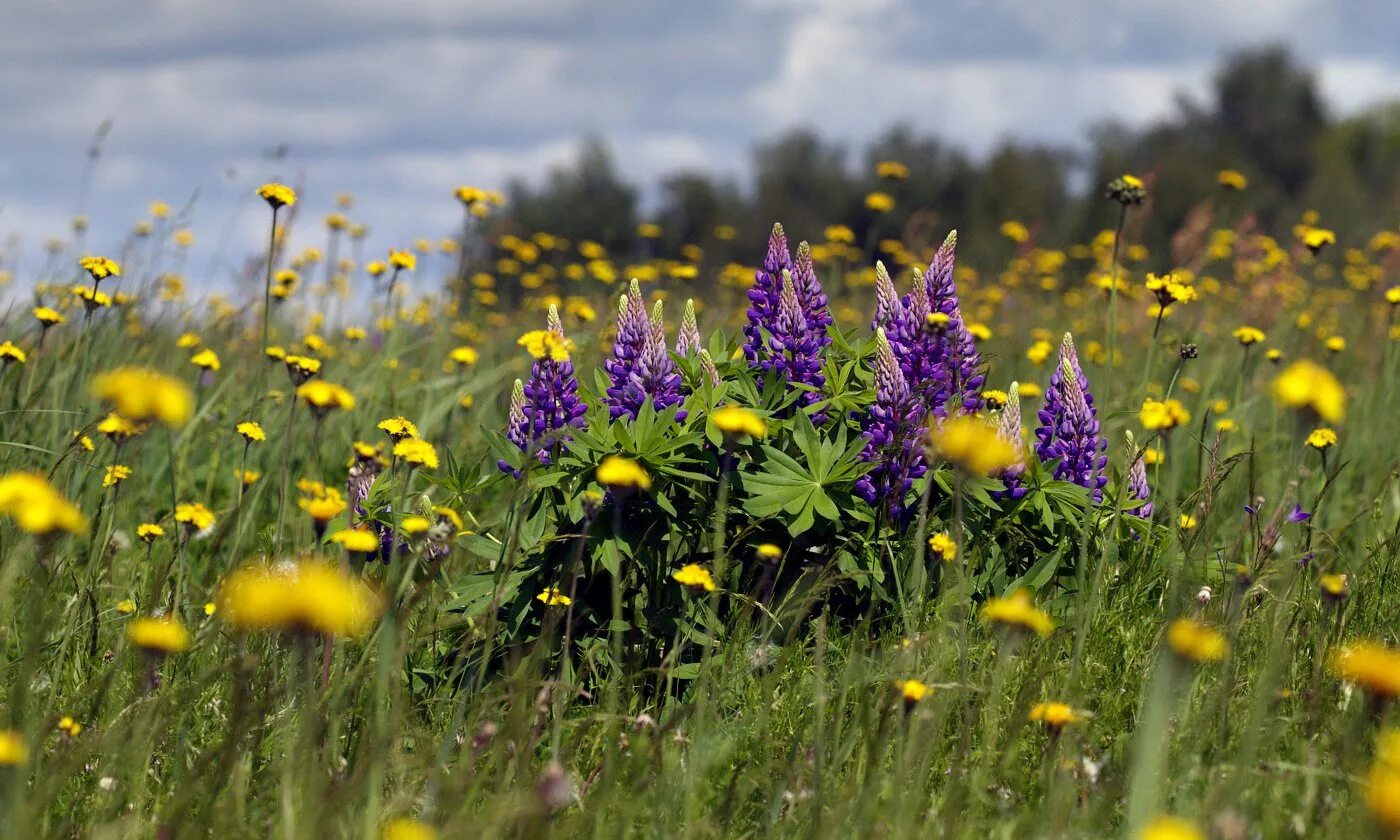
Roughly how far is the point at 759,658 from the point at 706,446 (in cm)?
51

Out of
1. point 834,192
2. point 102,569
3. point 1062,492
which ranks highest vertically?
point 834,192

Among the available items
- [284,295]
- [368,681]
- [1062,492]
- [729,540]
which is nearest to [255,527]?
[284,295]

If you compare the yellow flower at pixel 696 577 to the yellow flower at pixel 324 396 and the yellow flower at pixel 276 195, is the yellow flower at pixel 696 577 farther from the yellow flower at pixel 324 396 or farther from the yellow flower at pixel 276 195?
the yellow flower at pixel 276 195

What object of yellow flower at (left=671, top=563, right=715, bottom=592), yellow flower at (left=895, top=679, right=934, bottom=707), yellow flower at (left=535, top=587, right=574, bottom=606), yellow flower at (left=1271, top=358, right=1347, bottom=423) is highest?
yellow flower at (left=1271, top=358, right=1347, bottom=423)

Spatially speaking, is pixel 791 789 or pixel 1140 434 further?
pixel 1140 434

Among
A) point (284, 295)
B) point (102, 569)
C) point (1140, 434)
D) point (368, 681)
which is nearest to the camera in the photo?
point (368, 681)

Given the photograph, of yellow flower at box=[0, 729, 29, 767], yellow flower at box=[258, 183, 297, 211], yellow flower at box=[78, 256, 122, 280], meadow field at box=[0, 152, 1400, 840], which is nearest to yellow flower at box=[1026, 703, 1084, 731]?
meadow field at box=[0, 152, 1400, 840]

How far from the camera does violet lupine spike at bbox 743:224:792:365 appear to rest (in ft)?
10.9

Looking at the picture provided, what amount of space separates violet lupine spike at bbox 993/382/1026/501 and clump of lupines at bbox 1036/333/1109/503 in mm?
186

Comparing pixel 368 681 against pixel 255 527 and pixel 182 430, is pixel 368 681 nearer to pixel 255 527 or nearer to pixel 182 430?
pixel 255 527

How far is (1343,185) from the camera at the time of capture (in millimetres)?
32156

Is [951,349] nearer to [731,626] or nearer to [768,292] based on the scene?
[768,292]

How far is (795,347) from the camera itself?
10.7ft

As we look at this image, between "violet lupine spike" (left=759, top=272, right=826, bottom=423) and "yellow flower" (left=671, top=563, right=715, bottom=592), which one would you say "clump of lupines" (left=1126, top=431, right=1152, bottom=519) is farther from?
"yellow flower" (left=671, top=563, right=715, bottom=592)
